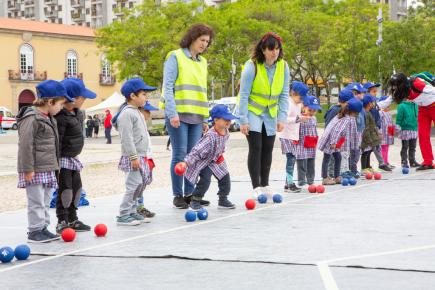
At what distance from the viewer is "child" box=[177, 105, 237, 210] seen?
891 centimetres

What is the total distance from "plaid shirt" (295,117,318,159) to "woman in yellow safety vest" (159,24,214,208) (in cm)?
232

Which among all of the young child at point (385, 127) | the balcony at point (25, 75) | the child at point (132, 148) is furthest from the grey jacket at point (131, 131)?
the balcony at point (25, 75)

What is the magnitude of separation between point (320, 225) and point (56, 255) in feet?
8.13

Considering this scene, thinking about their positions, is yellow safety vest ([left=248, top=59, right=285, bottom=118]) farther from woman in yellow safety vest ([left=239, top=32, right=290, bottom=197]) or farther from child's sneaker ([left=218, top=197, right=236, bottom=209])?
child's sneaker ([left=218, top=197, right=236, bottom=209])

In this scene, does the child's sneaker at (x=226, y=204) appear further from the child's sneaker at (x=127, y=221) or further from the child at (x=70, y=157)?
the child at (x=70, y=157)

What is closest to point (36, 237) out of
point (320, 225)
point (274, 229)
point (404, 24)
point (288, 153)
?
point (274, 229)

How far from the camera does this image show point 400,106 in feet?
49.4

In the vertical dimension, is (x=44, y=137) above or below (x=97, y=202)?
above

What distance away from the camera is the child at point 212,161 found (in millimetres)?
8914

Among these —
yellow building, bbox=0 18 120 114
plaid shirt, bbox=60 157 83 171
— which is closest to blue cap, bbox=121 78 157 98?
plaid shirt, bbox=60 157 83 171

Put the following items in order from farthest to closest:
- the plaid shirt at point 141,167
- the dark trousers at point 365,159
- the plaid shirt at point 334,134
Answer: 1. the dark trousers at point 365,159
2. the plaid shirt at point 334,134
3. the plaid shirt at point 141,167

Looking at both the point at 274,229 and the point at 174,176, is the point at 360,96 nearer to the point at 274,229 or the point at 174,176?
the point at 174,176

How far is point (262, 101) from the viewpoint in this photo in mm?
9672

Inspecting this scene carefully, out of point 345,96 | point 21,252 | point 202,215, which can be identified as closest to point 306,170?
point 345,96
